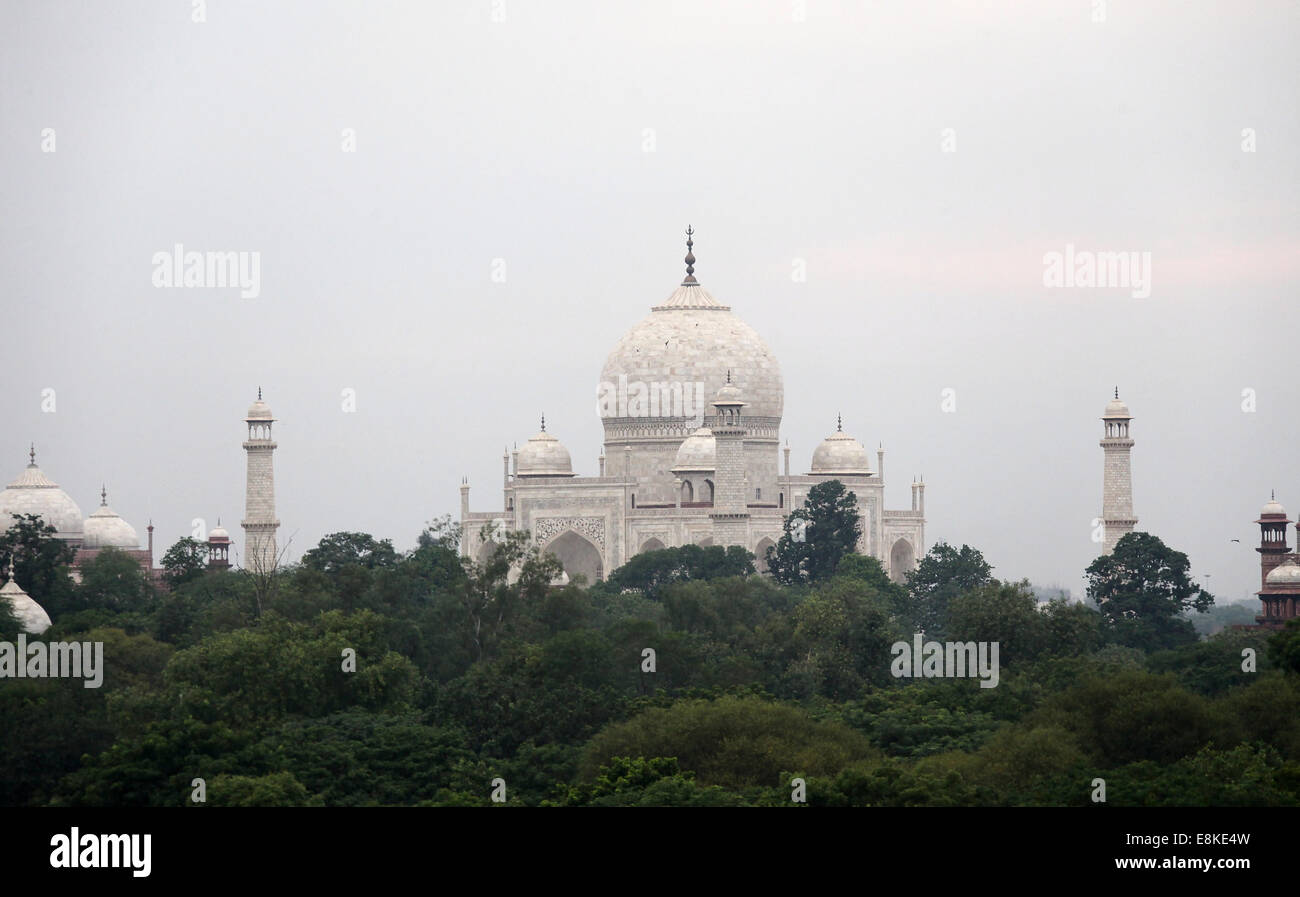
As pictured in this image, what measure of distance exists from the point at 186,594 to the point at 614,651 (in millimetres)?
21726

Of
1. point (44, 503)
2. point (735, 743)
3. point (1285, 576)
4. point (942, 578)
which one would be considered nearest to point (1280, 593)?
point (1285, 576)

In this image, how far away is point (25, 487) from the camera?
280ft

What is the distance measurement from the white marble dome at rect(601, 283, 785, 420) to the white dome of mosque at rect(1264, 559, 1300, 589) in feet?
74.7

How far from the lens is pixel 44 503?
84.2 meters

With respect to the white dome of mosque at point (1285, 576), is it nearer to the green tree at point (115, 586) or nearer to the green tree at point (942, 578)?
the green tree at point (942, 578)

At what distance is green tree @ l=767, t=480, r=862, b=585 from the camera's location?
2773 inches

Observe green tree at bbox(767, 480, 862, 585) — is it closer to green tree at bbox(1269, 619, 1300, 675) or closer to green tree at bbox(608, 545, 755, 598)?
green tree at bbox(608, 545, 755, 598)

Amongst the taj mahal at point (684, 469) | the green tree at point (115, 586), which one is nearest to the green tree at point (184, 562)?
the green tree at point (115, 586)

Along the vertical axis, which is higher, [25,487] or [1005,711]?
[25,487]

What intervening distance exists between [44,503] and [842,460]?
2847 cm

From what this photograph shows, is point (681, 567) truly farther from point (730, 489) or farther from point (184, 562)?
point (184, 562)
